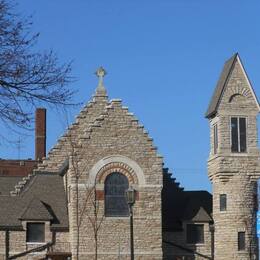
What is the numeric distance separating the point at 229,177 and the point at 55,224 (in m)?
10.6

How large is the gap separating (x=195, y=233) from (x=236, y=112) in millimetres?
8016

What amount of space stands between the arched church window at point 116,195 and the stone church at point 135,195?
0.06m

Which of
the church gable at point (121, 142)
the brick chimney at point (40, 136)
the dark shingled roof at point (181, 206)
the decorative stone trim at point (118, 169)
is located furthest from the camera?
the brick chimney at point (40, 136)

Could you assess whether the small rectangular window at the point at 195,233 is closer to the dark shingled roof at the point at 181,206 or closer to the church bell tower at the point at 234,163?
the dark shingled roof at the point at 181,206

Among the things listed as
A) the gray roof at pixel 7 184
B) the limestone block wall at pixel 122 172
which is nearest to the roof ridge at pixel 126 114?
the limestone block wall at pixel 122 172

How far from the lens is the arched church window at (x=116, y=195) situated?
50125 mm

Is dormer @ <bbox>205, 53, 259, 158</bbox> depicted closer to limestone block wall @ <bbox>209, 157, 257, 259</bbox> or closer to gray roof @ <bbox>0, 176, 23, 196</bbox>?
limestone block wall @ <bbox>209, 157, 257, 259</bbox>

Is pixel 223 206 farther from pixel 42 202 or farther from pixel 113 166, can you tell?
pixel 42 202

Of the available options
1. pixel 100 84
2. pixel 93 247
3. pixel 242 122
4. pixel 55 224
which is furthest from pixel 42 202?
pixel 242 122

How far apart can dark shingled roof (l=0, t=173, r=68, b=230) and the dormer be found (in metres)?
10.0

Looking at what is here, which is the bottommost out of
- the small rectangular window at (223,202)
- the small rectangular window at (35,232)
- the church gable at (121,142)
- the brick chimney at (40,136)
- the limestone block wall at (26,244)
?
the limestone block wall at (26,244)

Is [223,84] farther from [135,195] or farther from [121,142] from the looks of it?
[135,195]

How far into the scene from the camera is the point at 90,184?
49906mm

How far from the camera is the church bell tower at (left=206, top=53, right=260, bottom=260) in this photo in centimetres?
5003
